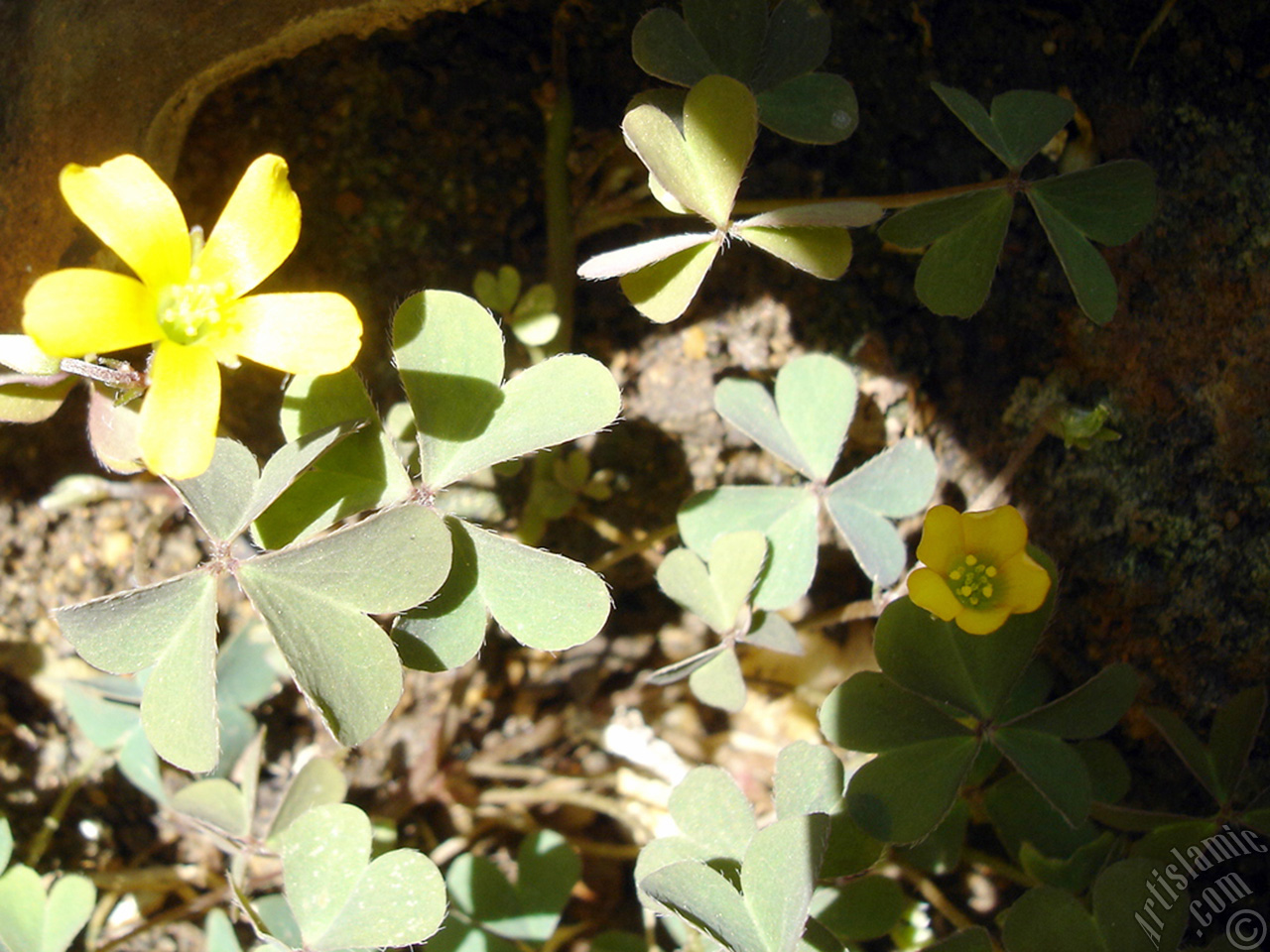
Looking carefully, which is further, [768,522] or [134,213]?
[768,522]

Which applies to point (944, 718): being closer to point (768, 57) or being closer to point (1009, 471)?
point (1009, 471)

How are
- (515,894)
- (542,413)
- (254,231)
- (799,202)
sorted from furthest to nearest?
(515,894) → (799,202) → (542,413) → (254,231)

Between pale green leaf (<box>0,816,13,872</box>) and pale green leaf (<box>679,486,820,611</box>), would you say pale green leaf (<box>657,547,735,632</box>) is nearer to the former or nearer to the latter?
pale green leaf (<box>679,486,820,611</box>)

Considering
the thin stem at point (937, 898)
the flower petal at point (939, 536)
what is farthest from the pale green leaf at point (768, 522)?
the thin stem at point (937, 898)

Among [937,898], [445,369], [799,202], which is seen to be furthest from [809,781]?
[799,202]

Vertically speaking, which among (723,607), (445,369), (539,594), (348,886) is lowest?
(348,886)

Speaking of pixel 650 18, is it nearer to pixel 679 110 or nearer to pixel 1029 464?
pixel 679 110

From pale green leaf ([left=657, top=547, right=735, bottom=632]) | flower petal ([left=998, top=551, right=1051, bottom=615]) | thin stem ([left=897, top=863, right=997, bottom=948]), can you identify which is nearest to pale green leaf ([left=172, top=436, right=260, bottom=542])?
pale green leaf ([left=657, top=547, right=735, bottom=632])

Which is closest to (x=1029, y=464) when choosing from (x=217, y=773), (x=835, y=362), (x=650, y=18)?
(x=835, y=362)
